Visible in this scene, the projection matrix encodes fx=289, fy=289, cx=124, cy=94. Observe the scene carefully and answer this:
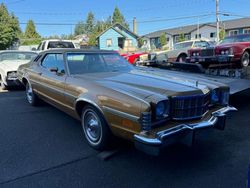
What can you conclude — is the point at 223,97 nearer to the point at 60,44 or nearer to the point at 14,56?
the point at 14,56

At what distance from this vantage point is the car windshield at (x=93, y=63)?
4980 mm

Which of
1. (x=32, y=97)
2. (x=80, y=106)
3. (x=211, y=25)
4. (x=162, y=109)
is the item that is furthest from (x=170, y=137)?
(x=211, y=25)

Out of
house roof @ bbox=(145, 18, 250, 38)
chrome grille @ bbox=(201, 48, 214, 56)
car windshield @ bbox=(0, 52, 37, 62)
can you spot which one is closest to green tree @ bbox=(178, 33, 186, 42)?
house roof @ bbox=(145, 18, 250, 38)

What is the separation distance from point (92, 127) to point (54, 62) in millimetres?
1954

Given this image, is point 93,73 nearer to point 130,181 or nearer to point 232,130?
point 130,181

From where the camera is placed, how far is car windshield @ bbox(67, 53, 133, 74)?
4.98m

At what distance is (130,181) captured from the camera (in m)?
3.35

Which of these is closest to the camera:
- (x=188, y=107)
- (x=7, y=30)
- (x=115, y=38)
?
(x=188, y=107)

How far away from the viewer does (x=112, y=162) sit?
152 inches

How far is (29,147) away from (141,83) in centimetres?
195

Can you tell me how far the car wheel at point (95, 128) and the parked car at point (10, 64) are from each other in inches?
217

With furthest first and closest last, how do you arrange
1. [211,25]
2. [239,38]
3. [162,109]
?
[211,25]
[239,38]
[162,109]

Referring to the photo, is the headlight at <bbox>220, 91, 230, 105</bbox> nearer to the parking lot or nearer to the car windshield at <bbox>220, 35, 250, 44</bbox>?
the parking lot

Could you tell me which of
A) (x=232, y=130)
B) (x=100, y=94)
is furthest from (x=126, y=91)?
(x=232, y=130)
